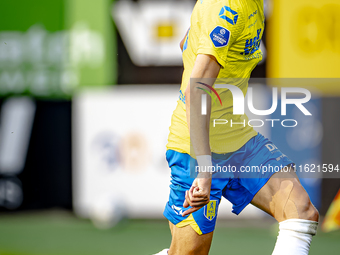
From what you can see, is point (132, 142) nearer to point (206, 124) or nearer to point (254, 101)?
point (254, 101)

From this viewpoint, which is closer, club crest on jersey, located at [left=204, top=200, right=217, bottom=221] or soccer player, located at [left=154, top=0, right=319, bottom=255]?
soccer player, located at [left=154, top=0, right=319, bottom=255]

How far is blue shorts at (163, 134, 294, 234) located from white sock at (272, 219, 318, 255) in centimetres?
26

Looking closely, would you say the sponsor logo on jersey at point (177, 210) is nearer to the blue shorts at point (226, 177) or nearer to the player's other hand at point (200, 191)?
the blue shorts at point (226, 177)

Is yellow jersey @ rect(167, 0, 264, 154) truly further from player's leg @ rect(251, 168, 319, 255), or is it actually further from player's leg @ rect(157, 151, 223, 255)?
player's leg @ rect(251, 168, 319, 255)

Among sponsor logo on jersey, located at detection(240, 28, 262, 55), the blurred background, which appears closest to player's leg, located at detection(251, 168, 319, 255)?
sponsor logo on jersey, located at detection(240, 28, 262, 55)

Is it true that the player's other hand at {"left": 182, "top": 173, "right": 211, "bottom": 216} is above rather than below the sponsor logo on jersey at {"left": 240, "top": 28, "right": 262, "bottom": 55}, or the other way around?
below

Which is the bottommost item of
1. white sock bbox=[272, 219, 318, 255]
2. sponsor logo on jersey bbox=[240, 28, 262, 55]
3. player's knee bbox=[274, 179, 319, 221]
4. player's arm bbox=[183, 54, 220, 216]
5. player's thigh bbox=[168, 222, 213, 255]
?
player's thigh bbox=[168, 222, 213, 255]

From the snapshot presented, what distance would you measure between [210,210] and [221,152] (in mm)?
309

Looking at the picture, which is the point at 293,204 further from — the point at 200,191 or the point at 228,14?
the point at 228,14

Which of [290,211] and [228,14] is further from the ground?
[228,14]

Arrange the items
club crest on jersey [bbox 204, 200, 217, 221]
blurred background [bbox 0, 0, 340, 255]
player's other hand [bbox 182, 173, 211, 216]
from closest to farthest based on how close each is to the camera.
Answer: player's other hand [bbox 182, 173, 211, 216]
club crest on jersey [bbox 204, 200, 217, 221]
blurred background [bbox 0, 0, 340, 255]

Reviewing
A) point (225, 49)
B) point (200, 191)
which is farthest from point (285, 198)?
point (225, 49)

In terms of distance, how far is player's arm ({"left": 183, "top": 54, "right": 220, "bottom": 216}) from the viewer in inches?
82.0

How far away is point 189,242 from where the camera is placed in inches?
90.0
